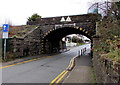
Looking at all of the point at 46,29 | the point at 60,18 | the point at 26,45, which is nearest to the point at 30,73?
the point at 26,45

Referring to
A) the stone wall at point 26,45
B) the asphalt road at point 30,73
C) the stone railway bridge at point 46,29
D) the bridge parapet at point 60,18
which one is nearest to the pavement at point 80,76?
the asphalt road at point 30,73

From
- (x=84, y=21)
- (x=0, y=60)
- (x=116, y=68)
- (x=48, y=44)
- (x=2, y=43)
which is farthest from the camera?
(x=48, y=44)

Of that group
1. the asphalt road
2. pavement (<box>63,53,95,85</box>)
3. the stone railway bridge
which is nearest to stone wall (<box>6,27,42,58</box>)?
the stone railway bridge

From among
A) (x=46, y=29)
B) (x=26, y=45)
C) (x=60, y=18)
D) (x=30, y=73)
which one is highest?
(x=60, y=18)

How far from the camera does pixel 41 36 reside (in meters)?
19.5

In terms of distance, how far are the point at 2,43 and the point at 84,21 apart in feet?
38.9

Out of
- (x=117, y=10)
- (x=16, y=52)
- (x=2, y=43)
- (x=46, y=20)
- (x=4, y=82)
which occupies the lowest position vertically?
(x=4, y=82)

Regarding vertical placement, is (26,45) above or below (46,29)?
below

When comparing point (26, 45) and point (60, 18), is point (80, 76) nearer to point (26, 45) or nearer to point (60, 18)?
point (26, 45)

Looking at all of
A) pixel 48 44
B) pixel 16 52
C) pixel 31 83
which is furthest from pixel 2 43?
pixel 48 44

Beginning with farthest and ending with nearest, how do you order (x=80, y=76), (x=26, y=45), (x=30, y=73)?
1. (x=26, y=45)
2. (x=30, y=73)
3. (x=80, y=76)

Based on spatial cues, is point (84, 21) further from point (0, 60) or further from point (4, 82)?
point (4, 82)

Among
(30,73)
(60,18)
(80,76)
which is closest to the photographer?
(80,76)

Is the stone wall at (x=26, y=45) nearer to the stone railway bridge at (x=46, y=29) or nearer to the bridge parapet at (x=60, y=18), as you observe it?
the stone railway bridge at (x=46, y=29)
